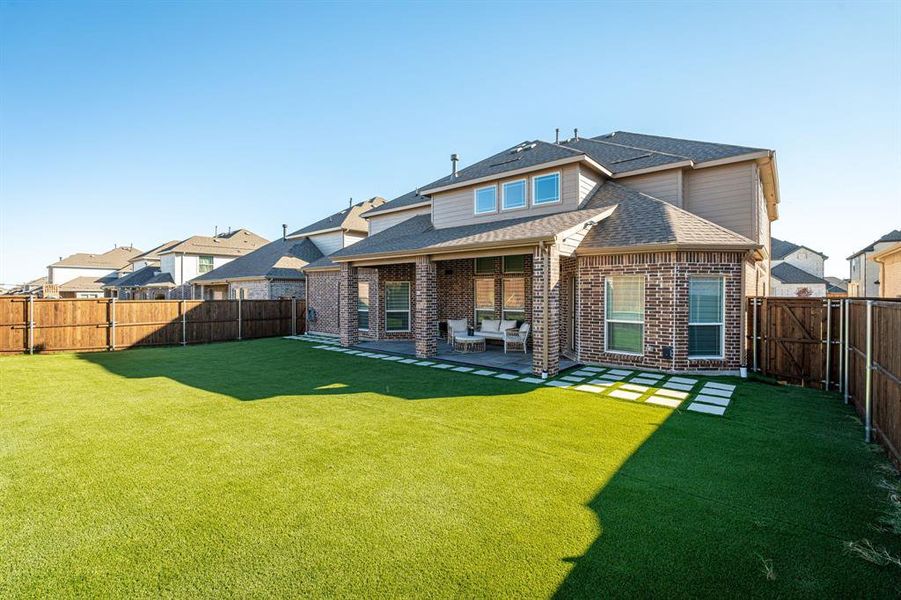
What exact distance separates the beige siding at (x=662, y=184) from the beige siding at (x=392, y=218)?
8.00 meters

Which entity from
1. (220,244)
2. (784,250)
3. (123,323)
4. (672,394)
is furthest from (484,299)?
(784,250)

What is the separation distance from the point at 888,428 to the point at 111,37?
17.2 metres

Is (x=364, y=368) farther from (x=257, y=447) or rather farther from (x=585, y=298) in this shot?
(x=585, y=298)

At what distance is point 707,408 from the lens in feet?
21.8

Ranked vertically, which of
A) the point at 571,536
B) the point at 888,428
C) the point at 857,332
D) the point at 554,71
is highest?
the point at 554,71

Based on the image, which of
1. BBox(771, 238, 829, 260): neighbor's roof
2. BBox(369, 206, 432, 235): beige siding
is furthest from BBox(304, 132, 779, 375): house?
BBox(771, 238, 829, 260): neighbor's roof

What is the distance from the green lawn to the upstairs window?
27096 mm

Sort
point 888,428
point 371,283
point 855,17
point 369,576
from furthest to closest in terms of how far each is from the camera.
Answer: point 371,283 < point 855,17 < point 888,428 < point 369,576

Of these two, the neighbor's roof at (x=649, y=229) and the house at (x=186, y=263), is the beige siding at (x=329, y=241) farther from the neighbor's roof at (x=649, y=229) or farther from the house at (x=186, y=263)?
the neighbor's roof at (x=649, y=229)

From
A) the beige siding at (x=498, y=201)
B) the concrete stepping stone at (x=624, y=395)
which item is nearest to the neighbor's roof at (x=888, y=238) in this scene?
the beige siding at (x=498, y=201)

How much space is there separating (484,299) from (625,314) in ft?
17.2

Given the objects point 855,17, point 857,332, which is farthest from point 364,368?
point 855,17

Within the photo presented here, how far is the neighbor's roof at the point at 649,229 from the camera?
9.03 metres

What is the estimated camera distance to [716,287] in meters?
9.35
